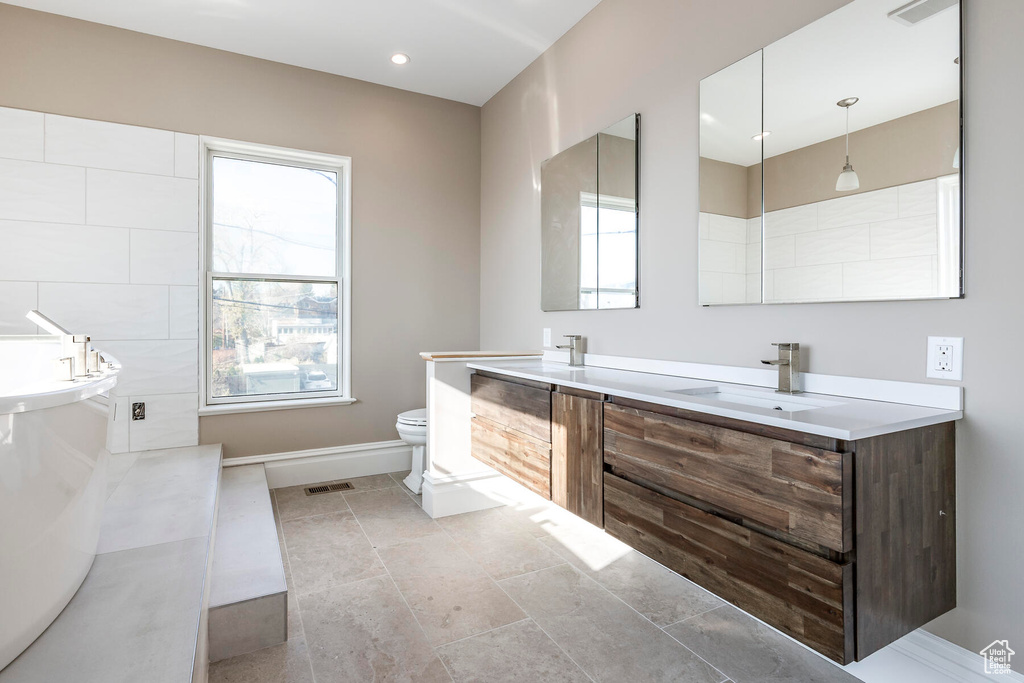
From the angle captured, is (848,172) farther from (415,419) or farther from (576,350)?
(415,419)

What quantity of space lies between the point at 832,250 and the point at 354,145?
10.1 ft

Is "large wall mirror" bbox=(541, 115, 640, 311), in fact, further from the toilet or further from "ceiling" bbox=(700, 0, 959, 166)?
the toilet

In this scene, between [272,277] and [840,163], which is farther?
[272,277]

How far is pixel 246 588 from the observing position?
6.02 ft

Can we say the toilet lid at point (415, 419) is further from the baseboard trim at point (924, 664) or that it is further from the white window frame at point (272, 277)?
the baseboard trim at point (924, 664)

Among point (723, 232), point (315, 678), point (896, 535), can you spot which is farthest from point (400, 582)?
point (723, 232)

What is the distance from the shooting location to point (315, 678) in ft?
5.32

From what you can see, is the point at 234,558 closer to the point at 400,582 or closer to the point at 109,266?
the point at 400,582

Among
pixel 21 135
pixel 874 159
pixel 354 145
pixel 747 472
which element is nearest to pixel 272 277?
pixel 354 145

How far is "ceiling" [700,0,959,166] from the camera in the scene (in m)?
1.48

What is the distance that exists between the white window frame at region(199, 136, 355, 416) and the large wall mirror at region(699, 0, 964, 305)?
2.42m

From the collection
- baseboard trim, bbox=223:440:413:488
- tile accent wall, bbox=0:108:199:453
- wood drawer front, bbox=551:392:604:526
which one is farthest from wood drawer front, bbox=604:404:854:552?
tile accent wall, bbox=0:108:199:453

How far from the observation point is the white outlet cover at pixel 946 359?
142 cm

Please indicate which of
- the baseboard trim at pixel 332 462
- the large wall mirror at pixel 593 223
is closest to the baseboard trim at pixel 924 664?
the large wall mirror at pixel 593 223
